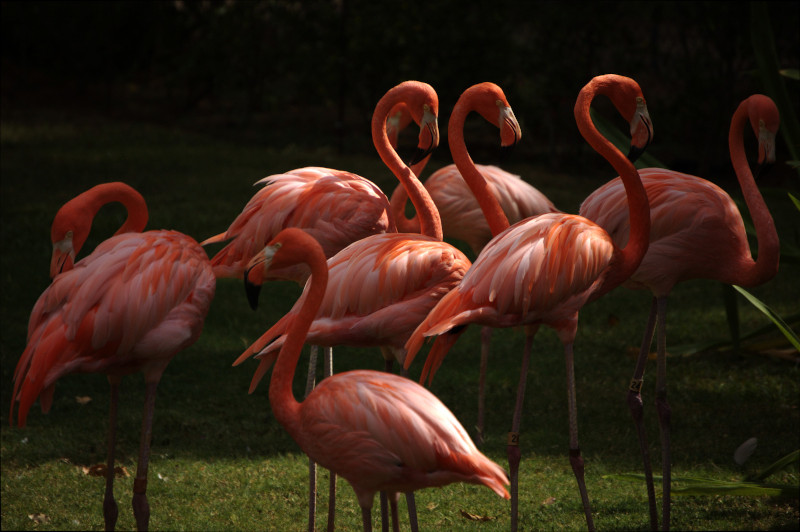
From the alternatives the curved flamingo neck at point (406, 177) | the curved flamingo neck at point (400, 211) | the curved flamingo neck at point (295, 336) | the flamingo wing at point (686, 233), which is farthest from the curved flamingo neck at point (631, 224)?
the curved flamingo neck at point (400, 211)

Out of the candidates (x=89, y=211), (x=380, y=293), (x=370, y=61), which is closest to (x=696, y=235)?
(x=380, y=293)

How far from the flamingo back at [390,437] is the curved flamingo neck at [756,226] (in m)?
1.45

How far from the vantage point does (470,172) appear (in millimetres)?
3299

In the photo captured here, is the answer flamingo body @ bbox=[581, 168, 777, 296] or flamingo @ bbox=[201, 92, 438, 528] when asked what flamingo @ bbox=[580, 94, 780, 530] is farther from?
flamingo @ bbox=[201, 92, 438, 528]

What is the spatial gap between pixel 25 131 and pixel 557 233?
8.33 m

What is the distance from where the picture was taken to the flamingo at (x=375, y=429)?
2178mm

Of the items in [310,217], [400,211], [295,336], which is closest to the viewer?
[295,336]

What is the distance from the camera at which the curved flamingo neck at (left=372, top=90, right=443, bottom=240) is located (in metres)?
3.35

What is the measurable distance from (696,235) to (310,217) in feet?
5.04

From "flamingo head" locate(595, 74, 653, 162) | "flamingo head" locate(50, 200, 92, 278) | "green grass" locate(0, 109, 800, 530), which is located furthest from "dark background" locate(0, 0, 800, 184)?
"flamingo head" locate(50, 200, 92, 278)

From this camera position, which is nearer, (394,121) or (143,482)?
(143,482)

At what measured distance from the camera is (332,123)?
10.8 metres

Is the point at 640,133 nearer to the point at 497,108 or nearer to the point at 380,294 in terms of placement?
the point at 497,108

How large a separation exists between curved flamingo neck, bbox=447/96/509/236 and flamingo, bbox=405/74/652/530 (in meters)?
0.36
